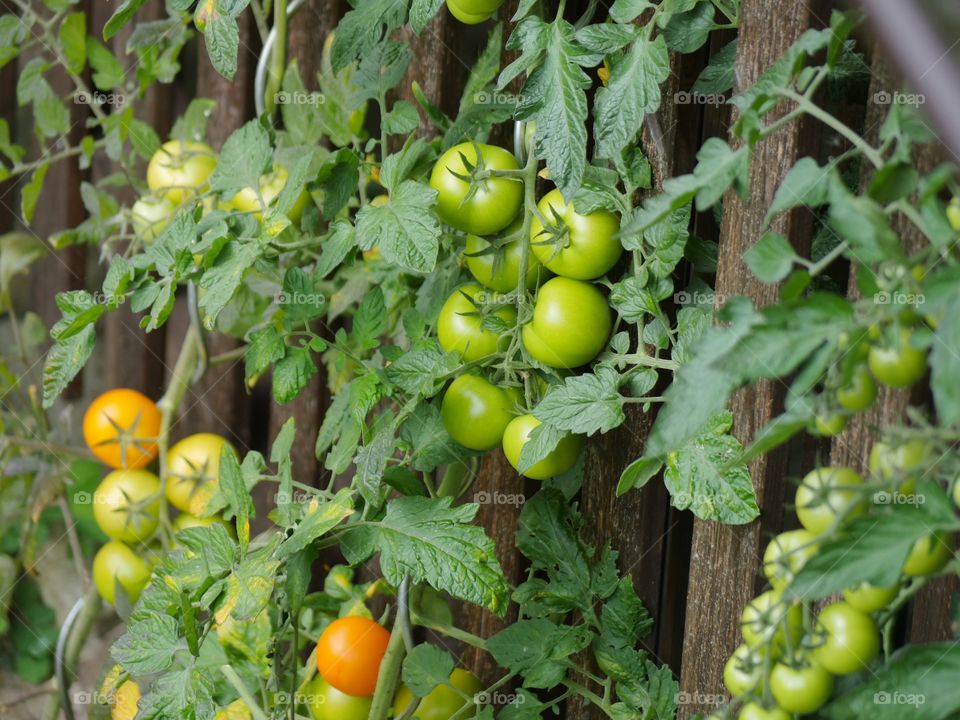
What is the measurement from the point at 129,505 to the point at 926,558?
104 centimetres

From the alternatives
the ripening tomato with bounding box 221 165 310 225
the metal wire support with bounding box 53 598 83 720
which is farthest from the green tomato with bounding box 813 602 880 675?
the metal wire support with bounding box 53 598 83 720

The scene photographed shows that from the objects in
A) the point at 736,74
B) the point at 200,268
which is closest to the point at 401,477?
the point at 200,268

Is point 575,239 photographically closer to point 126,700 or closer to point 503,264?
point 503,264

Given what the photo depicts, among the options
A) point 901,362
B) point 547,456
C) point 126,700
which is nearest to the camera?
point 901,362

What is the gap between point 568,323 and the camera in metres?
0.91

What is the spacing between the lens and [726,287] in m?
0.85

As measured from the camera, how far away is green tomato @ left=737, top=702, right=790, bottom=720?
612mm

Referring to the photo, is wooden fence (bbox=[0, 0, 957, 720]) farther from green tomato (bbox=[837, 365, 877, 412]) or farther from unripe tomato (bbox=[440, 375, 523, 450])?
unripe tomato (bbox=[440, 375, 523, 450])

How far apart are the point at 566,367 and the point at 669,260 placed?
149 mm

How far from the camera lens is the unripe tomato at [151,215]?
1.36 m

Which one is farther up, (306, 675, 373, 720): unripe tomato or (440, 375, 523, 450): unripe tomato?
(440, 375, 523, 450): unripe tomato

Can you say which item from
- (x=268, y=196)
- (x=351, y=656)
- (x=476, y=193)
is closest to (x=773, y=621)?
(x=476, y=193)

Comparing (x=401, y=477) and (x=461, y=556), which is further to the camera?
(x=401, y=477)

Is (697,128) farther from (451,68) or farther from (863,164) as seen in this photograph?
(451,68)
